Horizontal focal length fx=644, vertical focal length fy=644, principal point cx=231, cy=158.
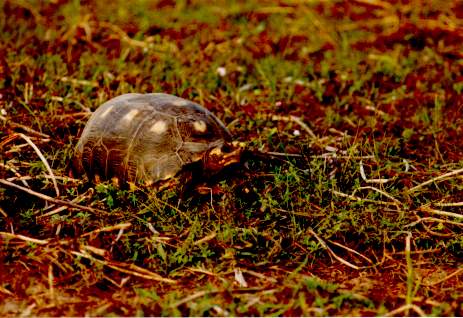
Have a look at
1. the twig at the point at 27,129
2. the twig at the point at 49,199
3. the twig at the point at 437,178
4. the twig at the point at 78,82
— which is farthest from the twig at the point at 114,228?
the twig at the point at 78,82

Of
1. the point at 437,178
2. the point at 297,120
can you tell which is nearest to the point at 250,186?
the point at 437,178

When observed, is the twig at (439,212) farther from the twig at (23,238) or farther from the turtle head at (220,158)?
the twig at (23,238)

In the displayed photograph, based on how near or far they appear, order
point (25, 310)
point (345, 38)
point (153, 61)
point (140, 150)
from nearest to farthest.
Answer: point (25, 310) → point (140, 150) → point (153, 61) → point (345, 38)

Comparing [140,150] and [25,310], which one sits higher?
→ [140,150]

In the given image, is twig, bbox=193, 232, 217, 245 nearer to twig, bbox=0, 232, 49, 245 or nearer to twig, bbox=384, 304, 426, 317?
twig, bbox=0, 232, 49, 245

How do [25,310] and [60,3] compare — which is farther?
[60,3]

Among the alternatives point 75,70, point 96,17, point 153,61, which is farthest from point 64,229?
point 96,17

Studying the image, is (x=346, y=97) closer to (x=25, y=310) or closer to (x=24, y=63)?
(x=24, y=63)
